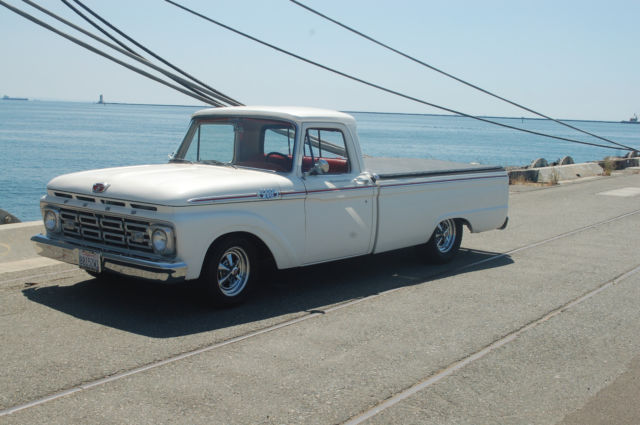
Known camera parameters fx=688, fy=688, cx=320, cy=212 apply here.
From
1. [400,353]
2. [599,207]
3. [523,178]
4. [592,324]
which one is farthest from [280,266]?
[523,178]

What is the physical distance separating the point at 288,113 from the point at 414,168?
2283 mm

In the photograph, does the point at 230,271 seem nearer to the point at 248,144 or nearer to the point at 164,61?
the point at 248,144

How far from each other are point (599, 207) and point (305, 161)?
1060cm

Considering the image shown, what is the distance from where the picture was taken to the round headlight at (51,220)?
273 inches

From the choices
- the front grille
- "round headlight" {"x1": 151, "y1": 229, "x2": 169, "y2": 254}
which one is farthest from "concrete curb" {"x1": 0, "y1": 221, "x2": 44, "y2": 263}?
"round headlight" {"x1": 151, "y1": 229, "x2": 169, "y2": 254}

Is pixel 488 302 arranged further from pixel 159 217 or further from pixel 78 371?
pixel 78 371

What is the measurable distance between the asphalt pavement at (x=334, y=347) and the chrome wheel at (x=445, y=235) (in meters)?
0.31

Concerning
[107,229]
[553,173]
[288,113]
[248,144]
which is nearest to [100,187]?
[107,229]

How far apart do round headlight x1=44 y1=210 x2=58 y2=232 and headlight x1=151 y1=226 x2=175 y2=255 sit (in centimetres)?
144

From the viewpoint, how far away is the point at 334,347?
18.5 feet

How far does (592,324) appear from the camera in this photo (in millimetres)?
6504

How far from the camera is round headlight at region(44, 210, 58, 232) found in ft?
22.7

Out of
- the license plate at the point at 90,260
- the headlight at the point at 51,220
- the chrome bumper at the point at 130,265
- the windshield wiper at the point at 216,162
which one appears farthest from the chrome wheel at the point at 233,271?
the headlight at the point at 51,220

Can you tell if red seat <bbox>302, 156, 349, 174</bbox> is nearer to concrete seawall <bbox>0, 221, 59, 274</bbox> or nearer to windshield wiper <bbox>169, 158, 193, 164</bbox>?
windshield wiper <bbox>169, 158, 193, 164</bbox>
